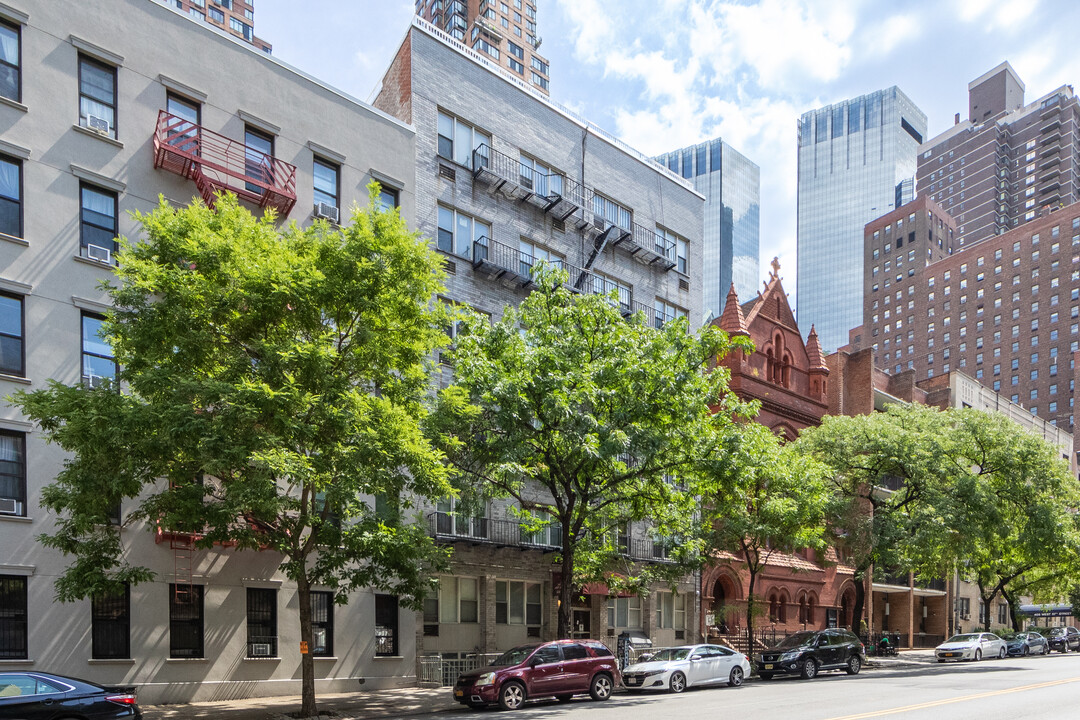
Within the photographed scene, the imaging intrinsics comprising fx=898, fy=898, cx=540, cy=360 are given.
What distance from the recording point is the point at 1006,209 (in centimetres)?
16912

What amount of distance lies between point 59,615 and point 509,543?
13.8m

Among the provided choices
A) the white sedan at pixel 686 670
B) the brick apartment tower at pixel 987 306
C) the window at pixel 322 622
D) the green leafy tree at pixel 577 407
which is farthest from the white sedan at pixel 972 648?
the brick apartment tower at pixel 987 306

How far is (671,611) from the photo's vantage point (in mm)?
36844

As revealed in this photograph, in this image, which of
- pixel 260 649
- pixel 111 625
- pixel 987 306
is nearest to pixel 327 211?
pixel 260 649

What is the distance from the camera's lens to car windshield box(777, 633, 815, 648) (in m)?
29.4

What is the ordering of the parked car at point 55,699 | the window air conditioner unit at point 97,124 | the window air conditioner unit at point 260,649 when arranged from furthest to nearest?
1. the window air conditioner unit at point 260,649
2. the window air conditioner unit at point 97,124
3. the parked car at point 55,699

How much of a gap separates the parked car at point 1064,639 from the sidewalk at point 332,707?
4284 cm

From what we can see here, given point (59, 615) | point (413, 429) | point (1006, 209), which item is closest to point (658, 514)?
point (413, 429)

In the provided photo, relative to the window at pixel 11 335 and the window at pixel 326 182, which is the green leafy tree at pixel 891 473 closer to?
the window at pixel 326 182

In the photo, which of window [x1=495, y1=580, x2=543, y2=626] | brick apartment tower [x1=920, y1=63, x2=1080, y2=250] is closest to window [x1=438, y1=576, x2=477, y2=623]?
window [x1=495, y1=580, x2=543, y2=626]

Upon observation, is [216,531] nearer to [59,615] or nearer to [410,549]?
[410,549]

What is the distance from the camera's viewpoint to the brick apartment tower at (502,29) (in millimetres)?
114312

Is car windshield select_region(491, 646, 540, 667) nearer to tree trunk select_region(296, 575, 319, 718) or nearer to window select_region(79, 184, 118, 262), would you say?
tree trunk select_region(296, 575, 319, 718)

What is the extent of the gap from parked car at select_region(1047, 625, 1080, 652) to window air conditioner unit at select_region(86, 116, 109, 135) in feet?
178
